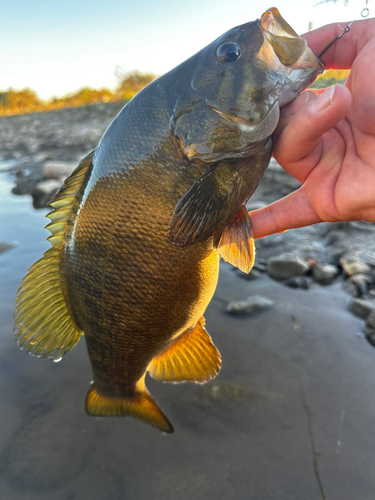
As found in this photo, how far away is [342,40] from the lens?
173 centimetres

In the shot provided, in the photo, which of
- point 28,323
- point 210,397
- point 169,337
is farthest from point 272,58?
point 210,397

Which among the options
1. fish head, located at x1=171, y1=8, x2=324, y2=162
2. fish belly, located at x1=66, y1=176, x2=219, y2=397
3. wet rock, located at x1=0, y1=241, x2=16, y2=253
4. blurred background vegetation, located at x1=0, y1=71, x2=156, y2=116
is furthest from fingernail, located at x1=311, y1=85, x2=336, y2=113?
blurred background vegetation, located at x1=0, y1=71, x2=156, y2=116

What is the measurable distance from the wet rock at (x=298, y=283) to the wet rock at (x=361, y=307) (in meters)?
0.50

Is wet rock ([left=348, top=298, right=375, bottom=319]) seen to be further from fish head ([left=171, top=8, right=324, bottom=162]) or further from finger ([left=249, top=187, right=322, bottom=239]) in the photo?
fish head ([left=171, top=8, right=324, bottom=162])

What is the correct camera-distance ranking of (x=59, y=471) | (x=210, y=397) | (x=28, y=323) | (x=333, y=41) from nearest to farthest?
(x=333, y=41), (x=28, y=323), (x=59, y=471), (x=210, y=397)

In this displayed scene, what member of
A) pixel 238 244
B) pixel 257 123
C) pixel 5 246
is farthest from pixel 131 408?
pixel 5 246

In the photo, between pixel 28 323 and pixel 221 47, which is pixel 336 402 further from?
pixel 221 47

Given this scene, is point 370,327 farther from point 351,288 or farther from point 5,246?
point 5,246

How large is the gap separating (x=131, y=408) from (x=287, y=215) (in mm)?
1641

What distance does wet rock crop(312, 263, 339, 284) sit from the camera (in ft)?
11.7

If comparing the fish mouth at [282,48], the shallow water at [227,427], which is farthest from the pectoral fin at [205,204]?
the shallow water at [227,427]

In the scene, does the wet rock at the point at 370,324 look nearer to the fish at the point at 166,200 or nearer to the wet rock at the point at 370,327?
the wet rock at the point at 370,327

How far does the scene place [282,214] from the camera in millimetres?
2182

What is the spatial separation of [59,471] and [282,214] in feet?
7.17
